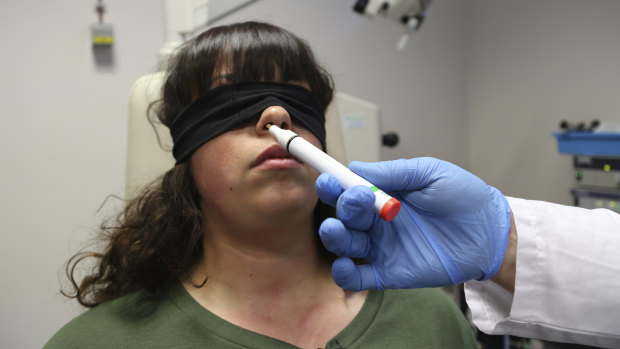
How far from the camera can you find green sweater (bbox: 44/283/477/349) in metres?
0.89

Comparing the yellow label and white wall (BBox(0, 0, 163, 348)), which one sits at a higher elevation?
the yellow label

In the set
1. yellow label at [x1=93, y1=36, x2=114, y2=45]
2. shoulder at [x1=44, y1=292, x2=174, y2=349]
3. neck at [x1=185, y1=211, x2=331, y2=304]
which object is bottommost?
shoulder at [x1=44, y1=292, x2=174, y2=349]

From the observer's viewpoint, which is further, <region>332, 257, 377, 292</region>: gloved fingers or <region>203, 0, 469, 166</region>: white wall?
<region>203, 0, 469, 166</region>: white wall

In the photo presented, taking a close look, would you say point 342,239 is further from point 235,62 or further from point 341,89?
point 341,89

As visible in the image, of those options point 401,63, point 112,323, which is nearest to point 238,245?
point 112,323

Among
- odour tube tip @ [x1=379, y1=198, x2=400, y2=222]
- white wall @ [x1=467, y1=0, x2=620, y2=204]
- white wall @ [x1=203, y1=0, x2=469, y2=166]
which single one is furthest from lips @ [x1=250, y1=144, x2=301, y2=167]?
white wall @ [x1=467, y1=0, x2=620, y2=204]

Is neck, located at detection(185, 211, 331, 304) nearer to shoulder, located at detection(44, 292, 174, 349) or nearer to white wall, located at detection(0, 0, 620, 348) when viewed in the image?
shoulder, located at detection(44, 292, 174, 349)

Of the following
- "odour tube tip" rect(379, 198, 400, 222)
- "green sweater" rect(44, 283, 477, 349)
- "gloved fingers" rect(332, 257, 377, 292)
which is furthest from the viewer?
"green sweater" rect(44, 283, 477, 349)

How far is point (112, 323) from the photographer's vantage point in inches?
36.4

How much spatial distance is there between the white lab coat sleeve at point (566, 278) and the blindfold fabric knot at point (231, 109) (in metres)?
0.49

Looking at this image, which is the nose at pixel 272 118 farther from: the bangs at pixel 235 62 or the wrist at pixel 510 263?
the wrist at pixel 510 263

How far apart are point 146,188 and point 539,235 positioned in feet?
3.05

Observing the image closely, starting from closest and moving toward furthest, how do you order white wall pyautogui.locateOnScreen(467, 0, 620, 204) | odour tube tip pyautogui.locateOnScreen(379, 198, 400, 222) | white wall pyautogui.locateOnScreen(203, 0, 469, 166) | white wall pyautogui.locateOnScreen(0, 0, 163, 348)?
1. odour tube tip pyautogui.locateOnScreen(379, 198, 400, 222)
2. white wall pyautogui.locateOnScreen(0, 0, 163, 348)
3. white wall pyautogui.locateOnScreen(467, 0, 620, 204)
4. white wall pyautogui.locateOnScreen(203, 0, 469, 166)

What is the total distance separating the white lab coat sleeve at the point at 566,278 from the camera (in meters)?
0.81
